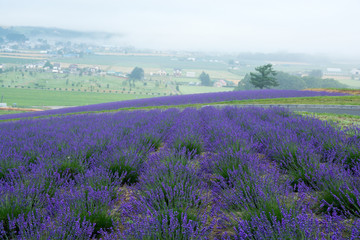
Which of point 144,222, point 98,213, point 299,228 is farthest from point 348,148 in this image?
point 98,213

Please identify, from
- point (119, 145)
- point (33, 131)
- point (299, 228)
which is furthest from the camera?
point (33, 131)

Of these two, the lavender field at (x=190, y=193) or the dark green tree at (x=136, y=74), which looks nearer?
the lavender field at (x=190, y=193)

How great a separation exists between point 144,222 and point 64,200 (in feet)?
3.61

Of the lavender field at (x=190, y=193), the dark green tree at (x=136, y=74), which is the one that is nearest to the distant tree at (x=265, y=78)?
the lavender field at (x=190, y=193)

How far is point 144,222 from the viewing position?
1716mm

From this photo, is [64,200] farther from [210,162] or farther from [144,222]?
[210,162]

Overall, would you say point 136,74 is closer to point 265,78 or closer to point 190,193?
point 265,78

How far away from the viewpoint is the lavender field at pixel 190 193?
1.72 m

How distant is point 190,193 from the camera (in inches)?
88.2

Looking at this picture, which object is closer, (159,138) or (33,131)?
(159,138)

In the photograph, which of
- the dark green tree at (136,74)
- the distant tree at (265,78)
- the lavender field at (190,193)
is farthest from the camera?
the dark green tree at (136,74)

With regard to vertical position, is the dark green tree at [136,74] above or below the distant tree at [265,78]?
below

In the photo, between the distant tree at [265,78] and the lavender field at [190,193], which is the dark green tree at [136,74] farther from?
the lavender field at [190,193]

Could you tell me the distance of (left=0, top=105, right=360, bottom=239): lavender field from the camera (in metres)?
1.72
